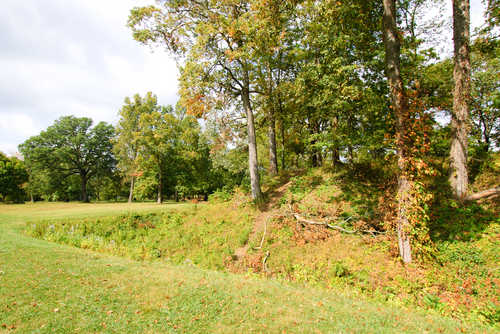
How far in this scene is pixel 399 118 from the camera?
7.04 meters

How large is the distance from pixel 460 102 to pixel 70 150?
149 ft

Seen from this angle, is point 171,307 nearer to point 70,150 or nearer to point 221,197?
point 221,197

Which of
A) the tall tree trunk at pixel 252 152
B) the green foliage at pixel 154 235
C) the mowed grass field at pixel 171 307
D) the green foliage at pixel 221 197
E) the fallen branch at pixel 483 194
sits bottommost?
the green foliage at pixel 154 235

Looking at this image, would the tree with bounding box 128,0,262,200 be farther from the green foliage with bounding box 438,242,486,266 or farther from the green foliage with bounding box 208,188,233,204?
the green foliage with bounding box 438,242,486,266

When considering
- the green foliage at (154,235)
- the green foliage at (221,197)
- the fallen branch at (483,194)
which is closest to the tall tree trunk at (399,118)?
the fallen branch at (483,194)

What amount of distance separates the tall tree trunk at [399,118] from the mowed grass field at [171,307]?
8.42ft

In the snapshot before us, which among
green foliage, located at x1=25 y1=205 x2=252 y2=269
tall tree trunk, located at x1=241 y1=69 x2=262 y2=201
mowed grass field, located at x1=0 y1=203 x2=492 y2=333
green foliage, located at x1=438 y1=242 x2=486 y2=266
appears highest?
tall tree trunk, located at x1=241 y1=69 x2=262 y2=201

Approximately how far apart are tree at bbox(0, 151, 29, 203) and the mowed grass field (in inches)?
1763

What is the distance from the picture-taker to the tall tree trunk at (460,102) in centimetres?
802

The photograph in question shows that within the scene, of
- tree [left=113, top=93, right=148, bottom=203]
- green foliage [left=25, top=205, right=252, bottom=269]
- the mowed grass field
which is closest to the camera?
the mowed grass field

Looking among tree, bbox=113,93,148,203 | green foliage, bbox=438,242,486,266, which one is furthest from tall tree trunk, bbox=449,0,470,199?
tree, bbox=113,93,148,203

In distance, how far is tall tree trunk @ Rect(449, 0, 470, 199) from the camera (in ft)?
26.3

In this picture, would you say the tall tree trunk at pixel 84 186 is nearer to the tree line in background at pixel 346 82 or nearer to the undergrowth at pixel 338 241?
the undergrowth at pixel 338 241

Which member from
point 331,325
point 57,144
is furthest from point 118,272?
point 57,144
